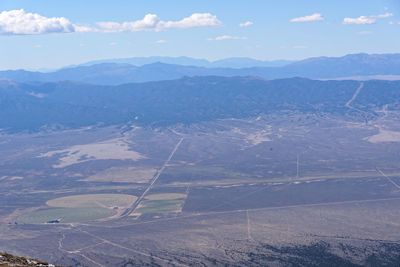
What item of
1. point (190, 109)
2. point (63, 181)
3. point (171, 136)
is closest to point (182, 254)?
point (63, 181)

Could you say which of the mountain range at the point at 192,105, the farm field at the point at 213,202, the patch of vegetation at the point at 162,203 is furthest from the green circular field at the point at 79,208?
the mountain range at the point at 192,105

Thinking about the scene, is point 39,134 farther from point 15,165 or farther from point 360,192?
point 360,192

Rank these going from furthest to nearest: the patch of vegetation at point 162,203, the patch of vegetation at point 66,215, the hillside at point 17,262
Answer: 1. the patch of vegetation at point 162,203
2. the patch of vegetation at point 66,215
3. the hillside at point 17,262

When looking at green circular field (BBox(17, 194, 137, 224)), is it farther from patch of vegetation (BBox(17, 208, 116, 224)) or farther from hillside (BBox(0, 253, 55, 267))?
hillside (BBox(0, 253, 55, 267))

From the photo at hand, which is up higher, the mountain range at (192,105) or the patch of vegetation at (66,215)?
the mountain range at (192,105)

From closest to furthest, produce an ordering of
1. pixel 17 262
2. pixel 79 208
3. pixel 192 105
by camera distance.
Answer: pixel 17 262 → pixel 79 208 → pixel 192 105

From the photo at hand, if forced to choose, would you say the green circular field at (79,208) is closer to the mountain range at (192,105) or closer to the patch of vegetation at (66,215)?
the patch of vegetation at (66,215)

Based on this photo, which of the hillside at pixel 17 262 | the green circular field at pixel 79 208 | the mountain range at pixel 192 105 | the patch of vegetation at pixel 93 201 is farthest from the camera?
the mountain range at pixel 192 105

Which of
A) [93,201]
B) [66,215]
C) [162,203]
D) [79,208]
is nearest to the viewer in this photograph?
[66,215]

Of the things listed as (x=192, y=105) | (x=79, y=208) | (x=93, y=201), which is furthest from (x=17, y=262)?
(x=192, y=105)

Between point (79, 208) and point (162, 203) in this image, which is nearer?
point (79, 208)

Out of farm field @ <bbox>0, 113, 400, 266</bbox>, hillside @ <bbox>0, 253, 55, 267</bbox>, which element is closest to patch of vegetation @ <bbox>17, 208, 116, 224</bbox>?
farm field @ <bbox>0, 113, 400, 266</bbox>

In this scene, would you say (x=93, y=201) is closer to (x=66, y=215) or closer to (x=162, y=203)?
(x=66, y=215)
